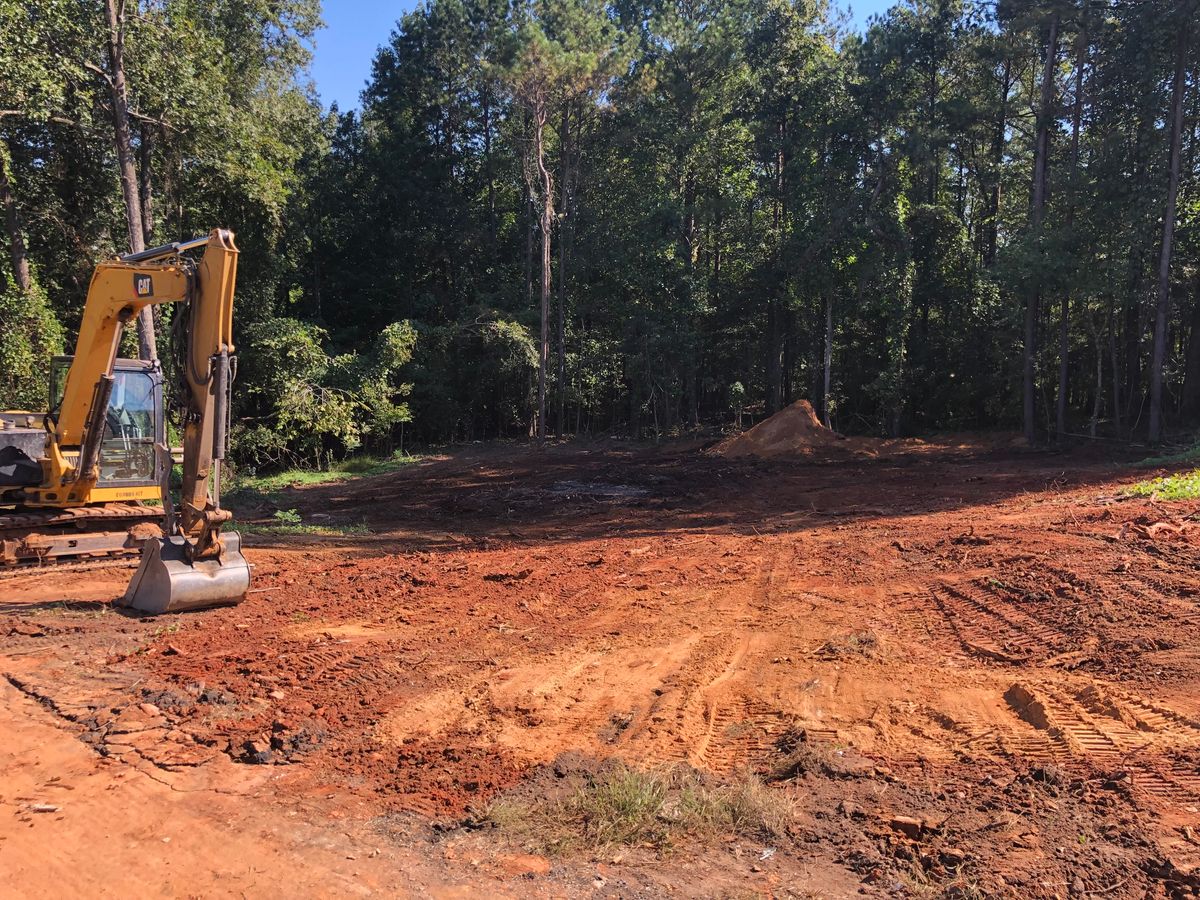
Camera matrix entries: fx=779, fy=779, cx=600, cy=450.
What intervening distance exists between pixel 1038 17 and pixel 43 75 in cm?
2493

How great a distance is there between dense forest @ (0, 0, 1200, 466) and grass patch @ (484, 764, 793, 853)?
16639 millimetres

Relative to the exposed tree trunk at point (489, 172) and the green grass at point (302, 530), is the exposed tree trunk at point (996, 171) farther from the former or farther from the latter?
the green grass at point (302, 530)

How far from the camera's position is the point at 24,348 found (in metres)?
18.8

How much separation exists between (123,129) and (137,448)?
10.9 metres

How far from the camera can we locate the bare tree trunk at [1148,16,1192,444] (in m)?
20.6

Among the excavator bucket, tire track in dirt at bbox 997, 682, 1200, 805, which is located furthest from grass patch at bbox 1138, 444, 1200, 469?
the excavator bucket

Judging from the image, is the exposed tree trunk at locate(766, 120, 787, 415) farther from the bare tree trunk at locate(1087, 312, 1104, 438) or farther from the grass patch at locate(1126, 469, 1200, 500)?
the grass patch at locate(1126, 469, 1200, 500)

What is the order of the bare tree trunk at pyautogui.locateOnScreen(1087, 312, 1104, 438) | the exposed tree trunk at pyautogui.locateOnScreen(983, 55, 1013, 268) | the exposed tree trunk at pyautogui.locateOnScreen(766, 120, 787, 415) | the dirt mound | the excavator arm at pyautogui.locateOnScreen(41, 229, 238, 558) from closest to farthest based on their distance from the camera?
the excavator arm at pyautogui.locateOnScreen(41, 229, 238, 558) → the dirt mound → the bare tree trunk at pyautogui.locateOnScreen(1087, 312, 1104, 438) → the exposed tree trunk at pyautogui.locateOnScreen(983, 55, 1013, 268) → the exposed tree trunk at pyautogui.locateOnScreen(766, 120, 787, 415)

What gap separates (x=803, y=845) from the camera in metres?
3.81

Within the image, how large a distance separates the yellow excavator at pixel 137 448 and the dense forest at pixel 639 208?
781 cm

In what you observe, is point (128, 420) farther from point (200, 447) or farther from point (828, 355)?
point (828, 355)

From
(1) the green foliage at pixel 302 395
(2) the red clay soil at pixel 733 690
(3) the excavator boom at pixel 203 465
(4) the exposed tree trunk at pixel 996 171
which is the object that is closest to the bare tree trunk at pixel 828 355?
(4) the exposed tree trunk at pixel 996 171

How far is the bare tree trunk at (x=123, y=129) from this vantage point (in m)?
17.0

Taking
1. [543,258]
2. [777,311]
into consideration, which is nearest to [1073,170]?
[777,311]
